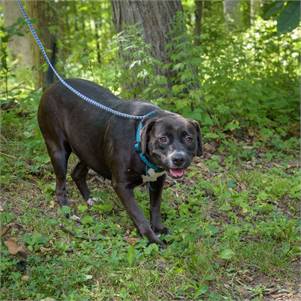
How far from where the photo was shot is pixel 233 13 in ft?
40.5

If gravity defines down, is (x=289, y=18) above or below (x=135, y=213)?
above

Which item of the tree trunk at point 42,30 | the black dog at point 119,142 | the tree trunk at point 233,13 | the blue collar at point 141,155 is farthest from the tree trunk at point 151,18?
the tree trunk at point 233,13

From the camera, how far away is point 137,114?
5.39 metres

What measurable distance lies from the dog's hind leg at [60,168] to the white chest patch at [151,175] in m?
1.03

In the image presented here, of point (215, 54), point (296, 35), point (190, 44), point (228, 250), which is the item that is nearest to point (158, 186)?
point (228, 250)

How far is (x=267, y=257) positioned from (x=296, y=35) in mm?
6154

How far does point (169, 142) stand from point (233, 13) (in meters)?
8.04

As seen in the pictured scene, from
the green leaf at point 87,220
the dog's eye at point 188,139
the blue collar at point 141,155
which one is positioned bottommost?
the green leaf at point 87,220

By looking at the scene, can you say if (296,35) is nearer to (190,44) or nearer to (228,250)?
(190,44)

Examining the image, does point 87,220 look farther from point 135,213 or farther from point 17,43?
point 17,43

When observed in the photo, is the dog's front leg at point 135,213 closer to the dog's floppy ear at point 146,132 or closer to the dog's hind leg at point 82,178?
the dog's floppy ear at point 146,132

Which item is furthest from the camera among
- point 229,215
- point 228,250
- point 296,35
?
point 296,35

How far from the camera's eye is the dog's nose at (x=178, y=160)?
190 inches

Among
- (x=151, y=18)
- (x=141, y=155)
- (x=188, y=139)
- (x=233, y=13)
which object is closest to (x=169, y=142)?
(x=188, y=139)
